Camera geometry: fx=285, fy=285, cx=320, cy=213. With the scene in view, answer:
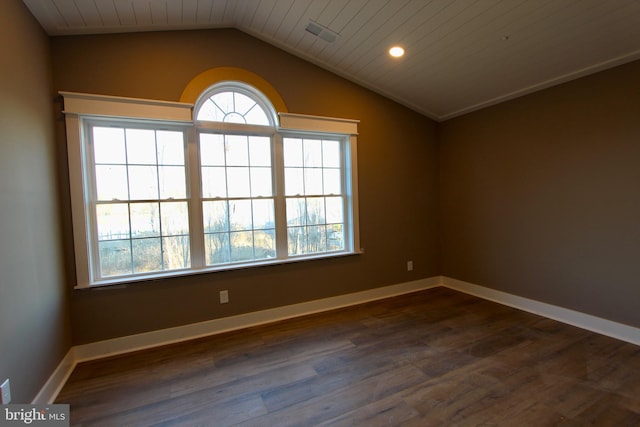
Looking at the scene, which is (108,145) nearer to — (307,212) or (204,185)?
(204,185)

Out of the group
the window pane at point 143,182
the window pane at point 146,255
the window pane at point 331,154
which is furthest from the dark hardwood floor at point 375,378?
the window pane at point 331,154

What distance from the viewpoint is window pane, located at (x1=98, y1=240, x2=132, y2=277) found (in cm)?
250

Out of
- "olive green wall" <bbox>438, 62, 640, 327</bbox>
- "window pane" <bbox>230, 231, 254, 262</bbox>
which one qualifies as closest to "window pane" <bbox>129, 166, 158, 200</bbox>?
"window pane" <bbox>230, 231, 254, 262</bbox>

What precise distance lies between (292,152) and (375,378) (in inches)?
91.3

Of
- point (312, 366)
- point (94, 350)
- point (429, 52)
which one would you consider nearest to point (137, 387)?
point (94, 350)

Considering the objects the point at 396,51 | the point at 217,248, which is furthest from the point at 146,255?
the point at 396,51

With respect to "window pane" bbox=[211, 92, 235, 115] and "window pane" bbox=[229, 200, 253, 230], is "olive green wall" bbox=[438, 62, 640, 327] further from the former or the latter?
"window pane" bbox=[211, 92, 235, 115]

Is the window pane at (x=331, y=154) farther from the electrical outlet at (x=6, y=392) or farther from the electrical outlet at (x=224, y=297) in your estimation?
the electrical outlet at (x=6, y=392)

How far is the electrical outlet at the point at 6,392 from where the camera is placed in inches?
56.0

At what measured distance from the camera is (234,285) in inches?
113

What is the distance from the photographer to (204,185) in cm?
282

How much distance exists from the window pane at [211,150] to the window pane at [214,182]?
2.7 inches

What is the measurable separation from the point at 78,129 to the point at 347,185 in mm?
2596

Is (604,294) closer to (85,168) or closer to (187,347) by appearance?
(187,347)
